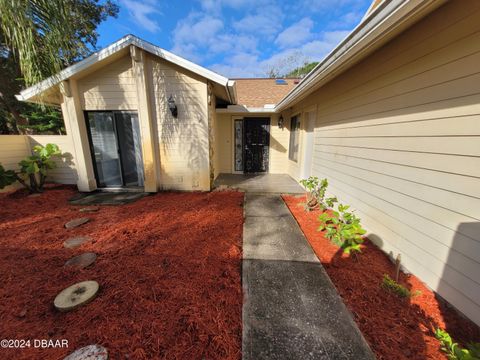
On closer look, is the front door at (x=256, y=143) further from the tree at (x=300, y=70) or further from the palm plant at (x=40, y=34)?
the tree at (x=300, y=70)

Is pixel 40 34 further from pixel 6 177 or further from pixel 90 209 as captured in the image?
pixel 6 177

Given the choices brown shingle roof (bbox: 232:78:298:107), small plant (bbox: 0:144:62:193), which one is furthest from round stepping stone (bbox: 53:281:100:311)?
brown shingle roof (bbox: 232:78:298:107)

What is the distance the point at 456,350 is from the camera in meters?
1.18

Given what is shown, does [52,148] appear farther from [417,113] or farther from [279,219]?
[417,113]

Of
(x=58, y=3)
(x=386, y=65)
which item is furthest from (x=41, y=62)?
(x=386, y=65)

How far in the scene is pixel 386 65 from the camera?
2352 mm

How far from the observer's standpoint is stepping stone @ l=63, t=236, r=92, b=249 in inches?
98.9

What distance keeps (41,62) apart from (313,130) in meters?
5.83

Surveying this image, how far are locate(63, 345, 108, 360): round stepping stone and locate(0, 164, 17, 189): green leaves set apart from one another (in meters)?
5.32

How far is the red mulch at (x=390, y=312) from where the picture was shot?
4.34ft

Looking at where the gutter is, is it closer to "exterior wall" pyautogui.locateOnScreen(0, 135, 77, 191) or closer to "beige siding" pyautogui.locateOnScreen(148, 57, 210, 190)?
"beige siding" pyautogui.locateOnScreen(148, 57, 210, 190)

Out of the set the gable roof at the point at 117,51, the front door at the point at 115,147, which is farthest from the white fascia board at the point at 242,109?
the front door at the point at 115,147

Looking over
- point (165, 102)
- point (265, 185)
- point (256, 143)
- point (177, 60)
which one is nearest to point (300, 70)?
point (256, 143)

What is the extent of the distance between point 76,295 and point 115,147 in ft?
13.5
